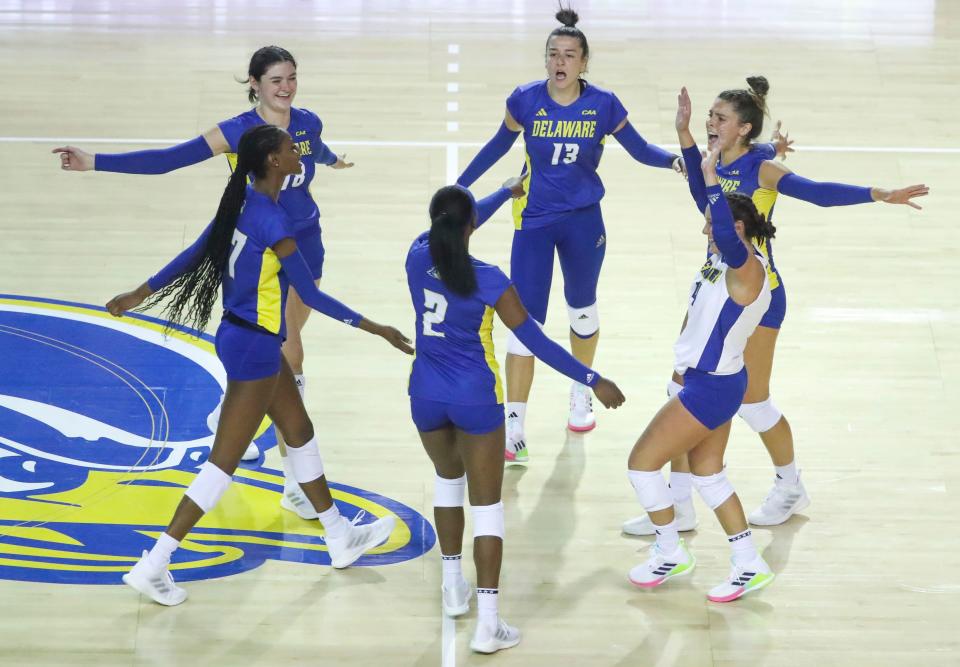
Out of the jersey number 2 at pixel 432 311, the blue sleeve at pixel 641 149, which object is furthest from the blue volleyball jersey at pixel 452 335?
the blue sleeve at pixel 641 149

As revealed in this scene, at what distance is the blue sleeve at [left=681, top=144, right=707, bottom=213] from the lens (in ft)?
16.9

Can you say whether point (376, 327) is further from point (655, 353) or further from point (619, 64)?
point (619, 64)

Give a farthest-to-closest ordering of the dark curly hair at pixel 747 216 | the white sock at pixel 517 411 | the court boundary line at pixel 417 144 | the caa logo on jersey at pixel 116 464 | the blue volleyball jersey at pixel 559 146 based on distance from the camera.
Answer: the court boundary line at pixel 417 144, the white sock at pixel 517 411, the blue volleyball jersey at pixel 559 146, the caa logo on jersey at pixel 116 464, the dark curly hair at pixel 747 216

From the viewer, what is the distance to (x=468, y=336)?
14.8ft

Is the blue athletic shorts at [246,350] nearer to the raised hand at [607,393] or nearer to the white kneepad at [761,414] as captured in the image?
the raised hand at [607,393]

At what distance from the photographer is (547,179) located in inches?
230

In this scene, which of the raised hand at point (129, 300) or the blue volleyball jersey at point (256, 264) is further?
the raised hand at point (129, 300)

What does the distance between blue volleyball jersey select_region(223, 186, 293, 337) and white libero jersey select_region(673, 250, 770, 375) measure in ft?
4.92

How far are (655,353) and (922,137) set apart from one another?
120 inches

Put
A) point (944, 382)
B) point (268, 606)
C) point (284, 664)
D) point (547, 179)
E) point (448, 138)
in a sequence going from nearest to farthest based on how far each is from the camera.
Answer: point (284, 664) < point (268, 606) < point (547, 179) < point (944, 382) < point (448, 138)

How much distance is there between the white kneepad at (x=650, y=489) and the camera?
192 inches

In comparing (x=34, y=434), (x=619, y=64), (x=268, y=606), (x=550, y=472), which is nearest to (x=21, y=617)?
(x=268, y=606)

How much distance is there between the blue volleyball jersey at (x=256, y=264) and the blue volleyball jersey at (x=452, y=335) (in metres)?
0.55

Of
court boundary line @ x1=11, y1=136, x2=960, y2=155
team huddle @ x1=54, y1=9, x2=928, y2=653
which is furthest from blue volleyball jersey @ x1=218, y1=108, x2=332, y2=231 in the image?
court boundary line @ x1=11, y1=136, x2=960, y2=155
